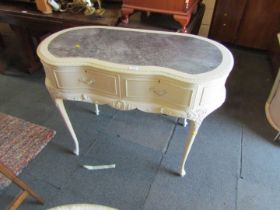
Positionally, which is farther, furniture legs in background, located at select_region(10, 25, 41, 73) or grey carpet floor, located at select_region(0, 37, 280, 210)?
furniture legs in background, located at select_region(10, 25, 41, 73)

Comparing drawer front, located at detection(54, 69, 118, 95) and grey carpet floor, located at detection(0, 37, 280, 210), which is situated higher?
drawer front, located at detection(54, 69, 118, 95)

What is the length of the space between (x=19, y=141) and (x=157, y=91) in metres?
0.75

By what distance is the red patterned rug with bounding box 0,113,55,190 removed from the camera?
3.46 ft

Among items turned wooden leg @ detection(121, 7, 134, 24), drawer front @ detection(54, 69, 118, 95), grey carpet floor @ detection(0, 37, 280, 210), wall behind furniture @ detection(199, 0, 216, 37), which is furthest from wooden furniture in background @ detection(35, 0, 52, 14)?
wall behind furniture @ detection(199, 0, 216, 37)

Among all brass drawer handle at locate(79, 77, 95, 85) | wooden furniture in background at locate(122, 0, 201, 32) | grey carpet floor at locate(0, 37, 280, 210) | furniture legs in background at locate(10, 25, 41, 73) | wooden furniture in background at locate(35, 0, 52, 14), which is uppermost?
wooden furniture in background at locate(122, 0, 201, 32)

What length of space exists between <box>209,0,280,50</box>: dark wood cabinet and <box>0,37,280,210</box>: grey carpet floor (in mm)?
616

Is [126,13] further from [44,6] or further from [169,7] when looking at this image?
[44,6]

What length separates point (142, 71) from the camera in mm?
923

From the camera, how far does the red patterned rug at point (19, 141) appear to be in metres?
1.05

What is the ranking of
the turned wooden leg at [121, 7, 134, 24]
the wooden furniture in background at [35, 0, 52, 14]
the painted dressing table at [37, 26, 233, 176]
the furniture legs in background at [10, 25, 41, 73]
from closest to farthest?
the painted dressing table at [37, 26, 233, 176] → the turned wooden leg at [121, 7, 134, 24] → the wooden furniture in background at [35, 0, 52, 14] → the furniture legs in background at [10, 25, 41, 73]

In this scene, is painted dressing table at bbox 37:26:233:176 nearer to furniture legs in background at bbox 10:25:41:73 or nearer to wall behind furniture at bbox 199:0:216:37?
furniture legs in background at bbox 10:25:41:73

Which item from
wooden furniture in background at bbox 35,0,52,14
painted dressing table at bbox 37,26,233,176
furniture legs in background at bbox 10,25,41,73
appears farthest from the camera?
furniture legs in background at bbox 10,25,41,73

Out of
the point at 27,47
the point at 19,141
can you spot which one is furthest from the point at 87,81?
the point at 27,47

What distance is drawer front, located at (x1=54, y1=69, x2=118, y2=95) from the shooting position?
3.24 feet
